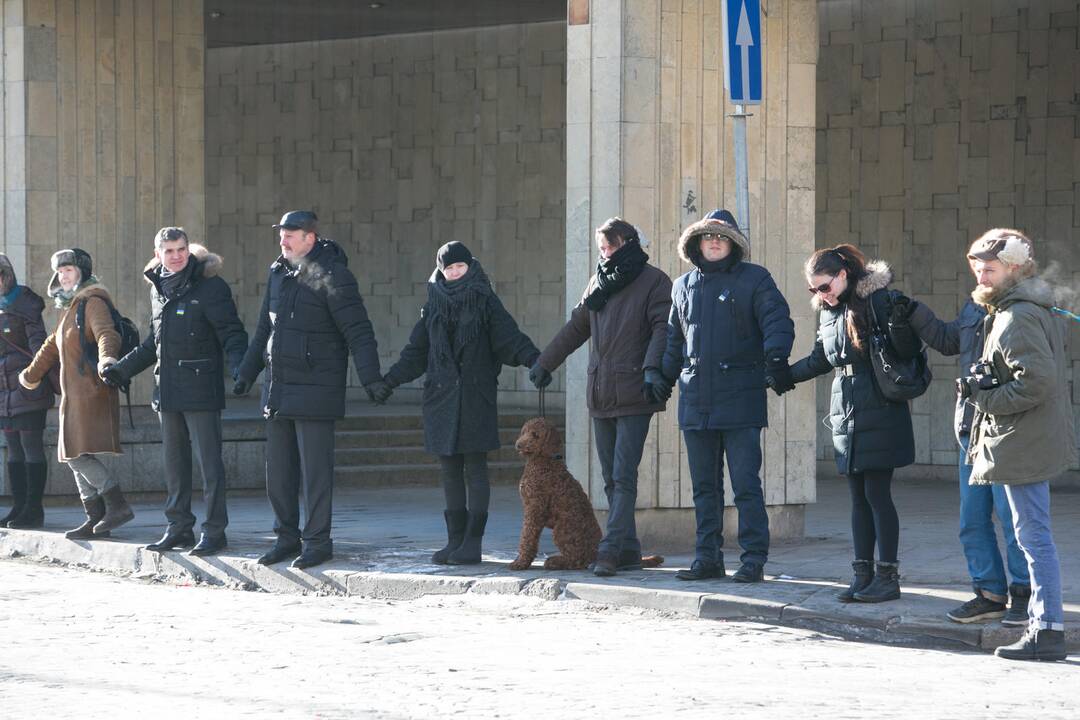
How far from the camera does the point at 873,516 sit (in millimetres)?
8672

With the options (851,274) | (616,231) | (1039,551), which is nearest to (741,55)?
(616,231)

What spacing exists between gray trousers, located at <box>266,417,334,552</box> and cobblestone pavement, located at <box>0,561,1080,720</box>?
0.84m

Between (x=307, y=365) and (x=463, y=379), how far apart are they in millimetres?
901

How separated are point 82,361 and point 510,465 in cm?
543

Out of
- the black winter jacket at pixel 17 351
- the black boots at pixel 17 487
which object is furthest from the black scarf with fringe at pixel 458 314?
the black boots at pixel 17 487

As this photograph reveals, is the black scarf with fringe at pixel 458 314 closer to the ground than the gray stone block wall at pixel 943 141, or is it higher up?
closer to the ground

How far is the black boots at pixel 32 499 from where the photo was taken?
11.8 meters

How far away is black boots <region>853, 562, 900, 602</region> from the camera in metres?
8.40

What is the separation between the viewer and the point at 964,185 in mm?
15289

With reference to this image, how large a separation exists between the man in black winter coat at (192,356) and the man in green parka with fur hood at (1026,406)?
4645 mm

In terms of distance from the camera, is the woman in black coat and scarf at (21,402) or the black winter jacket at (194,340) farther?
the woman in black coat and scarf at (21,402)

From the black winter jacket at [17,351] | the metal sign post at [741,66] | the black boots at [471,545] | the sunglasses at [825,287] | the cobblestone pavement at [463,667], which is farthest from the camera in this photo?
the black winter jacket at [17,351]

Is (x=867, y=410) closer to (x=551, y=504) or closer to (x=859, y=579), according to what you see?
(x=859, y=579)

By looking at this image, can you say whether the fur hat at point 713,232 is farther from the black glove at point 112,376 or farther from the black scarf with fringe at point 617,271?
the black glove at point 112,376
